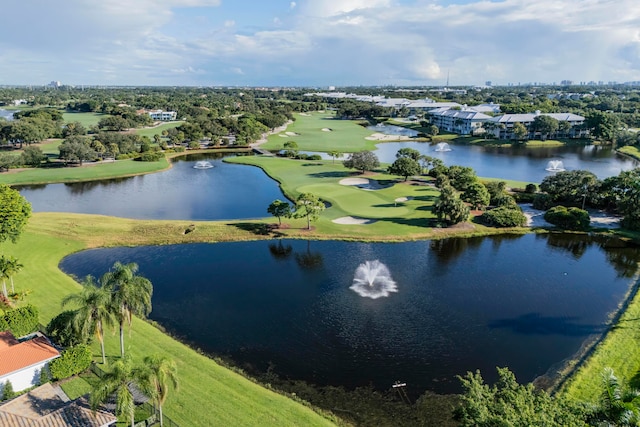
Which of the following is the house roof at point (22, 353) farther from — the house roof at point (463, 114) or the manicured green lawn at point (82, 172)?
the house roof at point (463, 114)

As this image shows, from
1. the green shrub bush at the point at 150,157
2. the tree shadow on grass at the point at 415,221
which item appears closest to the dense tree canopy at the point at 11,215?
the tree shadow on grass at the point at 415,221

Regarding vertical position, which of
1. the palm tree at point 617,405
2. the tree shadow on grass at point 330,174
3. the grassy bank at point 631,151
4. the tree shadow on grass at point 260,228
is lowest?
the tree shadow on grass at point 260,228

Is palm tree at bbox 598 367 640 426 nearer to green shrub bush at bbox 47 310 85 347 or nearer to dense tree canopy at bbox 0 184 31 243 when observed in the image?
green shrub bush at bbox 47 310 85 347

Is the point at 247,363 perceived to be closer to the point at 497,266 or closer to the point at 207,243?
the point at 207,243

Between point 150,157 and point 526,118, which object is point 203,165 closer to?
point 150,157

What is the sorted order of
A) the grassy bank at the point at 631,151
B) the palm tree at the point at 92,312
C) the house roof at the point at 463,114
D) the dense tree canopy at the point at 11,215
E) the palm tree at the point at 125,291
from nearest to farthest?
the palm tree at the point at 92,312
the palm tree at the point at 125,291
the dense tree canopy at the point at 11,215
the grassy bank at the point at 631,151
the house roof at the point at 463,114

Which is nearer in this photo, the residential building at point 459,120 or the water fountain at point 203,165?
the water fountain at point 203,165
